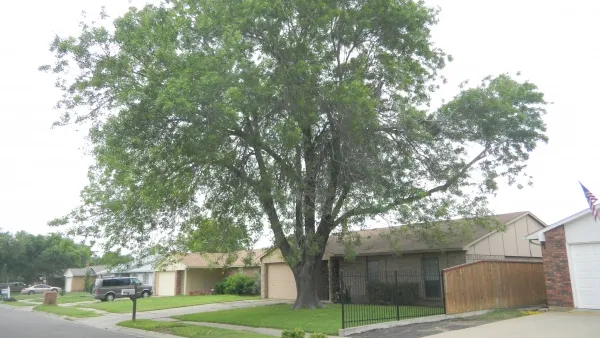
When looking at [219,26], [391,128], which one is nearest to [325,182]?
[391,128]

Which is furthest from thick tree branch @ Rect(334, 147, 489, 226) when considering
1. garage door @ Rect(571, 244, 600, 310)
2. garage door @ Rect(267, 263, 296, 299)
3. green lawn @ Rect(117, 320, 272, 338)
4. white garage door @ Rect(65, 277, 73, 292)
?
white garage door @ Rect(65, 277, 73, 292)

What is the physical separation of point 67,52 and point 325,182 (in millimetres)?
9730

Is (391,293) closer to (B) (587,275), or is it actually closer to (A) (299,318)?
(A) (299,318)

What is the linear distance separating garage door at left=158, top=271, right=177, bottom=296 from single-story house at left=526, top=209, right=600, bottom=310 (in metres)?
31.8

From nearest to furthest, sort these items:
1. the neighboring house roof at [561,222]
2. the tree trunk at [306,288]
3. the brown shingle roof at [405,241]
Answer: the neighboring house roof at [561,222]
the tree trunk at [306,288]
the brown shingle roof at [405,241]

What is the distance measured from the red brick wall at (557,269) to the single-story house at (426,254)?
3.23 meters

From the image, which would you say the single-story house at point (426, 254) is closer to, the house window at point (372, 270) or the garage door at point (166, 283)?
the house window at point (372, 270)

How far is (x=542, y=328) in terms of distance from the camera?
13.8 meters

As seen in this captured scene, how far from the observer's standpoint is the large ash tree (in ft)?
48.7

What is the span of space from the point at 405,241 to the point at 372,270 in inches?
101

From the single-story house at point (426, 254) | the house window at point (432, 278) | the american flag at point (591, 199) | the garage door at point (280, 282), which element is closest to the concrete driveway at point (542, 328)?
the american flag at point (591, 199)

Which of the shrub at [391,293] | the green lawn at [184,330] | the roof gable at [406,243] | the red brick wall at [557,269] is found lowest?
the green lawn at [184,330]

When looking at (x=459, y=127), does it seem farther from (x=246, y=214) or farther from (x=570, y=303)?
(x=246, y=214)

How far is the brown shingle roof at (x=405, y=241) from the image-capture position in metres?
22.0
